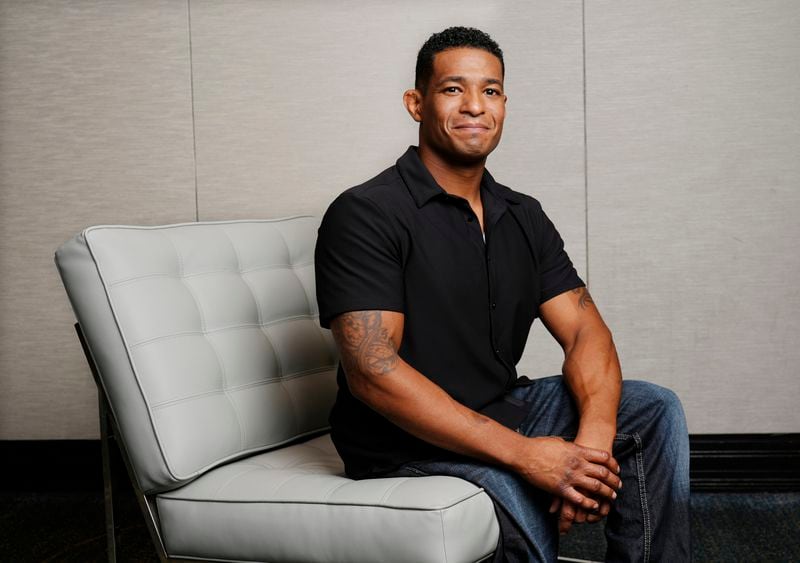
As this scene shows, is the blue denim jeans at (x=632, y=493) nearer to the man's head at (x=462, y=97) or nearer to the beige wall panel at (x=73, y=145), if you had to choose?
the man's head at (x=462, y=97)

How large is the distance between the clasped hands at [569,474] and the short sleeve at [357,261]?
1.24ft

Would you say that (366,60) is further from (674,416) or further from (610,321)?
(674,416)

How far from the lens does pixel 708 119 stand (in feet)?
9.37

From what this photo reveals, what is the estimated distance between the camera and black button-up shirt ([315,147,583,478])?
164cm

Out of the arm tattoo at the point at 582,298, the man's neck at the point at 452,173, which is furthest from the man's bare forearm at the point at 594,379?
the man's neck at the point at 452,173

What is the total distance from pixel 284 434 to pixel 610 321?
136cm

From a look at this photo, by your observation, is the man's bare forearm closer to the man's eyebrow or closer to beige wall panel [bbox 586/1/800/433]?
the man's eyebrow

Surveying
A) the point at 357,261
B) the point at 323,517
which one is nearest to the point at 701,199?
the point at 357,261

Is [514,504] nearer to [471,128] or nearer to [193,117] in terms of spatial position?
[471,128]

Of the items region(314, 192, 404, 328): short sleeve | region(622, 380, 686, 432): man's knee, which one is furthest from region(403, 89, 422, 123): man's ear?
region(622, 380, 686, 432): man's knee

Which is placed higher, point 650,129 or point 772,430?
point 650,129

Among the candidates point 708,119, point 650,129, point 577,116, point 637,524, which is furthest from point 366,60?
point 637,524

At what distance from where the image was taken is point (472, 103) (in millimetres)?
1812

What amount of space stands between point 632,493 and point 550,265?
0.58 meters
